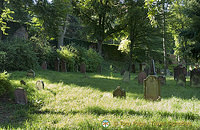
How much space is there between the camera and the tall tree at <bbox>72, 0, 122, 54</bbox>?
20.8m

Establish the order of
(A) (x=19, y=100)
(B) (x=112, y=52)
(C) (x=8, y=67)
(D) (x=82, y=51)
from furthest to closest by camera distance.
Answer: (B) (x=112, y=52)
(D) (x=82, y=51)
(C) (x=8, y=67)
(A) (x=19, y=100)

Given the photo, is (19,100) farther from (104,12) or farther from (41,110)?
(104,12)

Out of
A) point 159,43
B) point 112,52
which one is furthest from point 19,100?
point 112,52

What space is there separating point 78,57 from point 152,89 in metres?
12.2

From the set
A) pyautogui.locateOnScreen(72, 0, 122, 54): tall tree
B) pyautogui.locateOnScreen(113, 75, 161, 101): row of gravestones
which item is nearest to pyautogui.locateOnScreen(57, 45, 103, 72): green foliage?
pyautogui.locateOnScreen(72, 0, 122, 54): tall tree

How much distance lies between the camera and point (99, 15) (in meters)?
22.1

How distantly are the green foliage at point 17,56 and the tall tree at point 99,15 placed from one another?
33.7ft

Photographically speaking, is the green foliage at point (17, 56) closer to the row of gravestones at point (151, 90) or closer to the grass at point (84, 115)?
the grass at point (84, 115)

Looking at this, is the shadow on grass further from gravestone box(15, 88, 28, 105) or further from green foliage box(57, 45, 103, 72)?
green foliage box(57, 45, 103, 72)

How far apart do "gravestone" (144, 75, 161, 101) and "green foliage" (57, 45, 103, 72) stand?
35.8 feet

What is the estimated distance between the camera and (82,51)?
60.7ft

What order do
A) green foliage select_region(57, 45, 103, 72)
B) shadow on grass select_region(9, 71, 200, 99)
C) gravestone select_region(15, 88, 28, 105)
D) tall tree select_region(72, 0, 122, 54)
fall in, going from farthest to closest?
1. tall tree select_region(72, 0, 122, 54)
2. green foliage select_region(57, 45, 103, 72)
3. shadow on grass select_region(9, 71, 200, 99)
4. gravestone select_region(15, 88, 28, 105)

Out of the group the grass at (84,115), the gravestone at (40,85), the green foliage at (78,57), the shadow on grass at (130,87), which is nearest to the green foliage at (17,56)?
the shadow on grass at (130,87)

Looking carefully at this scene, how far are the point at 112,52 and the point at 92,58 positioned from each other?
13310 millimetres
